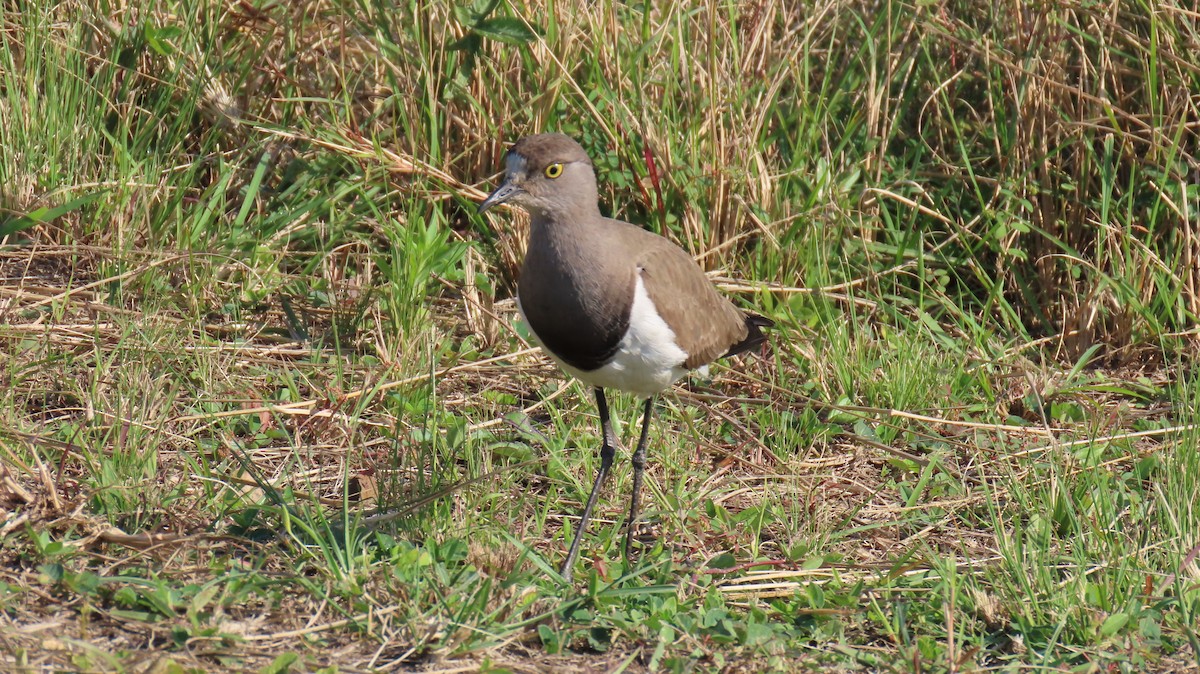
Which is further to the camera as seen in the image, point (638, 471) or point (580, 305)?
point (638, 471)

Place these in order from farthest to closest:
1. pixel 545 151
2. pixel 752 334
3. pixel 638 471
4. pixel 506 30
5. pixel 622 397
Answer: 1. pixel 506 30
2. pixel 622 397
3. pixel 752 334
4. pixel 638 471
5. pixel 545 151

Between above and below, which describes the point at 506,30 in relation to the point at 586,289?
above

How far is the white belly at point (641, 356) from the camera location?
3986mm

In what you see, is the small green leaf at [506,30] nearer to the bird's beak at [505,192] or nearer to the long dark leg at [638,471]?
the bird's beak at [505,192]

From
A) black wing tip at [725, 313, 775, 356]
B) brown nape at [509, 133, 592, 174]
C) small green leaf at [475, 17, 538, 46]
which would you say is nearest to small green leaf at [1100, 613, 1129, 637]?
black wing tip at [725, 313, 775, 356]

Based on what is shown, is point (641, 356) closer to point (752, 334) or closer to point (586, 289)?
point (586, 289)

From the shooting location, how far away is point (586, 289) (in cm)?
396

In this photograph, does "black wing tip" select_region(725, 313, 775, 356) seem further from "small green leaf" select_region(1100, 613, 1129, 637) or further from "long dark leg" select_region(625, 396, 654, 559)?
"small green leaf" select_region(1100, 613, 1129, 637)

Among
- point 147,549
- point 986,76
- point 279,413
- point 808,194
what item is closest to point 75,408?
point 279,413

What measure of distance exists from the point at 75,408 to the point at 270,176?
Result: 1.67 meters

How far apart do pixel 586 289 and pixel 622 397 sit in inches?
44.1

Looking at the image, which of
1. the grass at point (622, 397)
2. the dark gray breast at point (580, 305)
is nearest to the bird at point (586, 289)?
the dark gray breast at point (580, 305)

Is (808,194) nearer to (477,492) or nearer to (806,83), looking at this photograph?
(806,83)

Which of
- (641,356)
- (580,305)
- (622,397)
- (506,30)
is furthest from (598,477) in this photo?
(506,30)
